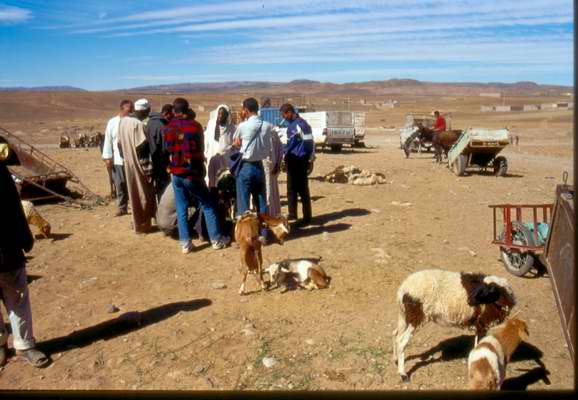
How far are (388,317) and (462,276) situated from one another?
4.10 ft

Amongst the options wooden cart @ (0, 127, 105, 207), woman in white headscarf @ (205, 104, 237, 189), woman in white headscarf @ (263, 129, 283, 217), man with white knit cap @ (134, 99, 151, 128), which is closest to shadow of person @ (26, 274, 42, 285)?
woman in white headscarf @ (205, 104, 237, 189)

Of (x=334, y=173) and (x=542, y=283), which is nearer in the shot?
(x=542, y=283)

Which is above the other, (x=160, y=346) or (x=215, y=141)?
(x=215, y=141)

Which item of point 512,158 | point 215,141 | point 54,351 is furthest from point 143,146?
point 512,158

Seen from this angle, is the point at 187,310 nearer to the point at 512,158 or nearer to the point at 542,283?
the point at 542,283

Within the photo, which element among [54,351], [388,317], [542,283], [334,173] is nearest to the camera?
[54,351]

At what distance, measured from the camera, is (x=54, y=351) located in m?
4.98

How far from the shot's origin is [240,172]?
7.55 m

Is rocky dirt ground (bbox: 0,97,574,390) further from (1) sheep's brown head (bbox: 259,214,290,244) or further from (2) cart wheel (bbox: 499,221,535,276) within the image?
(1) sheep's brown head (bbox: 259,214,290,244)

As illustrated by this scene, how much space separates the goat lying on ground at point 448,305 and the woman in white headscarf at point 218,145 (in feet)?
14.8

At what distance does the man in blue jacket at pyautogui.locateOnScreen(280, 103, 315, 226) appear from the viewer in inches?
340

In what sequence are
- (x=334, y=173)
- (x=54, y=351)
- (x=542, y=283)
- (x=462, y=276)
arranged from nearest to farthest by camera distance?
(x=462, y=276)
(x=54, y=351)
(x=542, y=283)
(x=334, y=173)

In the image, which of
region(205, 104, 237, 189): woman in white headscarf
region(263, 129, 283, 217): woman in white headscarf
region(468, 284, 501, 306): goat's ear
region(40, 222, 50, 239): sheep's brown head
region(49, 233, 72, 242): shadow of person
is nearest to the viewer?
region(468, 284, 501, 306): goat's ear

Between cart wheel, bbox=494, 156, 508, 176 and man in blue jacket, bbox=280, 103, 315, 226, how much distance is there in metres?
8.42
